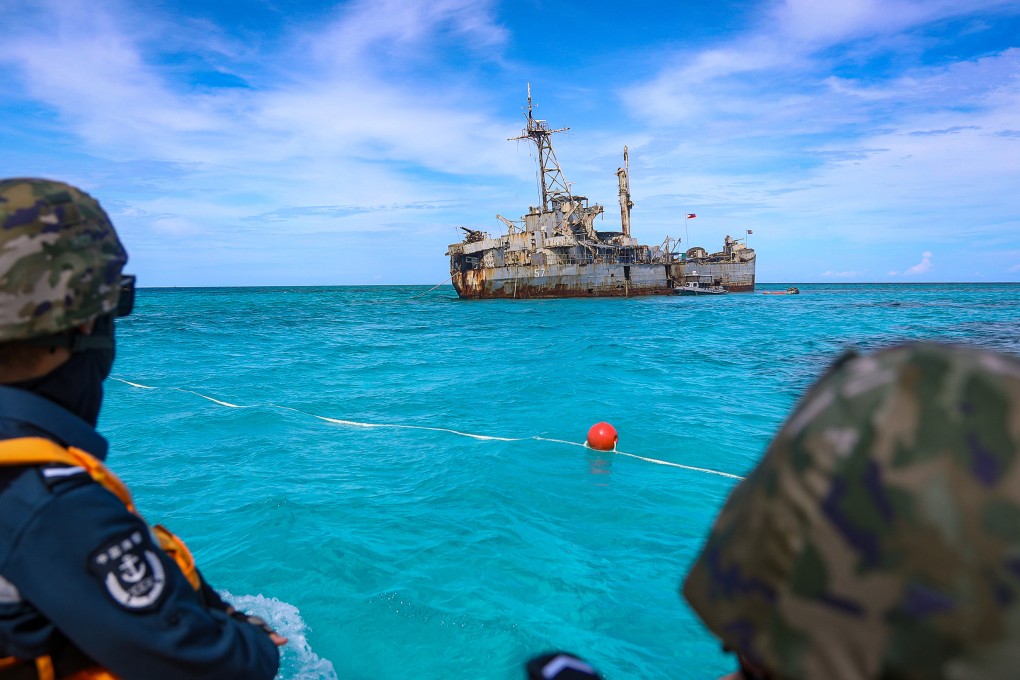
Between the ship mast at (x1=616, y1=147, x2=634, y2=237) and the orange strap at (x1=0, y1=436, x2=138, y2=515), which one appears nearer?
the orange strap at (x1=0, y1=436, x2=138, y2=515)

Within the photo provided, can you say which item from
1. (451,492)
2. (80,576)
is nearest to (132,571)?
(80,576)

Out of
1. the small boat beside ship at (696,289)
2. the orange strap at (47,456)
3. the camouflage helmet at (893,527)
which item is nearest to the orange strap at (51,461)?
the orange strap at (47,456)

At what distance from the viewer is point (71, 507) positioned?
1.42 m

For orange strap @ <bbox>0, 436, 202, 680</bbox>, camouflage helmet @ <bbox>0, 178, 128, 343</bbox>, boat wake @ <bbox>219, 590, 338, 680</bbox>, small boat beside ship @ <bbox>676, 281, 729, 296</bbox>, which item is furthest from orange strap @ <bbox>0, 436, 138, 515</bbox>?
small boat beside ship @ <bbox>676, 281, 729, 296</bbox>

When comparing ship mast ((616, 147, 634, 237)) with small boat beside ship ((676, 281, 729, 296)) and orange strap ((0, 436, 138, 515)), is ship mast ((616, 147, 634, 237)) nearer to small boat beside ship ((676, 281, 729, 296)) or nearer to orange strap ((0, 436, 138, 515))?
small boat beside ship ((676, 281, 729, 296))

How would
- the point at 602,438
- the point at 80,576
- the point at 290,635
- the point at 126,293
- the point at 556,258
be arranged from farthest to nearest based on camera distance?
the point at 556,258 → the point at 602,438 → the point at 290,635 → the point at 126,293 → the point at 80,576

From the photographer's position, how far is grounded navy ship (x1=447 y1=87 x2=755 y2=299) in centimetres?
4984

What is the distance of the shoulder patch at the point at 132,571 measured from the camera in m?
1.44

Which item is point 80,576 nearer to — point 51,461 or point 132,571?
point 132,571

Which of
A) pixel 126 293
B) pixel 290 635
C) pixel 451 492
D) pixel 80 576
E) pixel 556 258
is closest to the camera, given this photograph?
pixel 80 576

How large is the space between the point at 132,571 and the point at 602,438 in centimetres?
825

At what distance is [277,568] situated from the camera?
5.86 metres

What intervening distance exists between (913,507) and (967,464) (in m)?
0.08

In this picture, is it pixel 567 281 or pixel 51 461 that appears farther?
pixel 567 281
